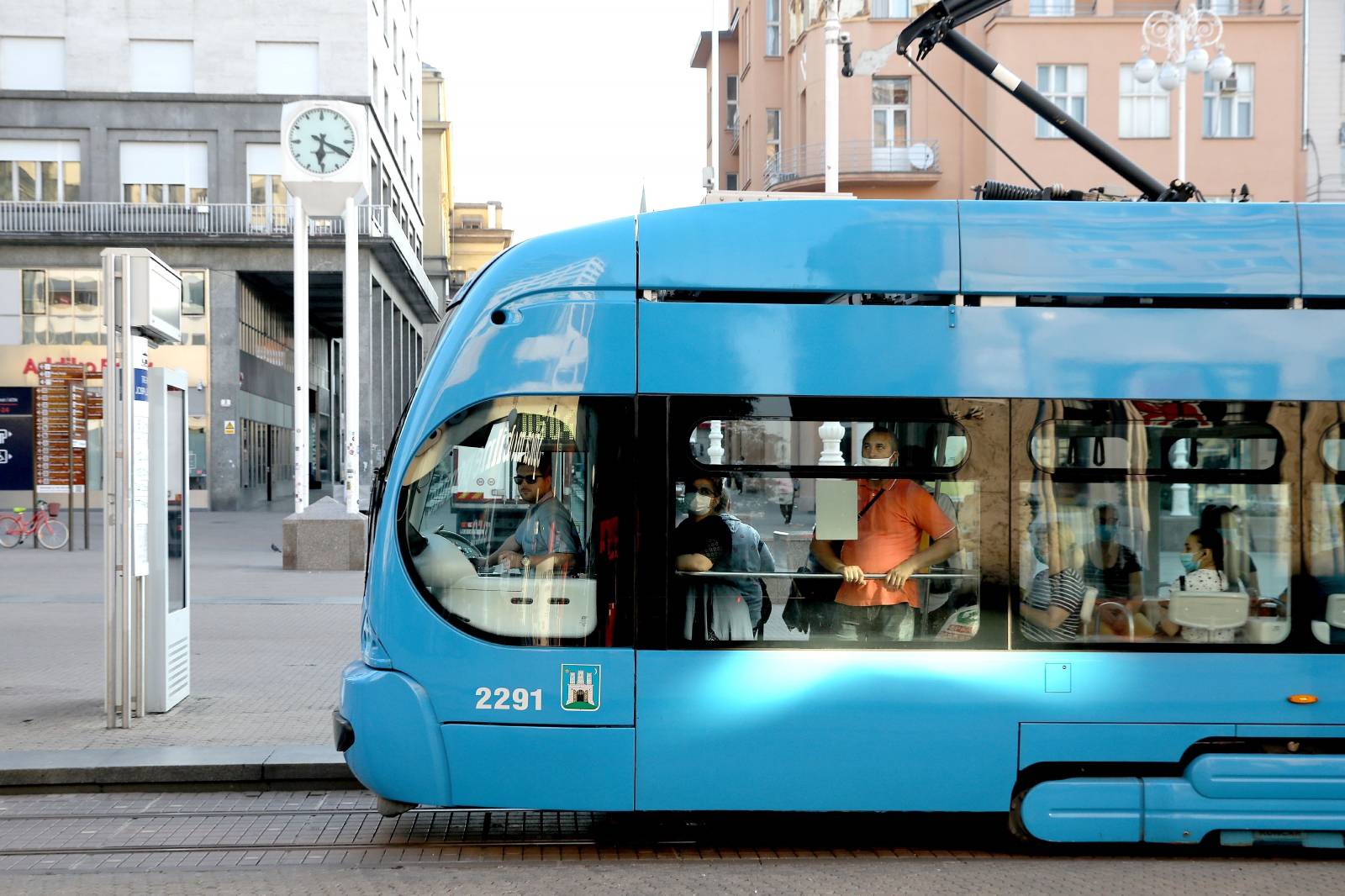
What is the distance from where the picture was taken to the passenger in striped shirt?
231 inches

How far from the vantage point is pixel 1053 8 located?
110 feet

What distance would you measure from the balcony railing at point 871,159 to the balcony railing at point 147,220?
13.0m

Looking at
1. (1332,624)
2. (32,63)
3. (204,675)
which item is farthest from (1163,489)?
(32,63)

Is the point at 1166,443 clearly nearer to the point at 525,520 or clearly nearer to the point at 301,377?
the point at 525,520

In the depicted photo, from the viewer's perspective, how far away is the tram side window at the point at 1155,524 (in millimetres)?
5891

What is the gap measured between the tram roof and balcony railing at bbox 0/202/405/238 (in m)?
32.9

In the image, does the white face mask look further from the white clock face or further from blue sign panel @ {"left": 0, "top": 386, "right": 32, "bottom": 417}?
blue sign panel @ {"left": 0, "top": 386, "right": 32, "bottom": 417}

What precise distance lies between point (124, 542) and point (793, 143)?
3194 centimetres

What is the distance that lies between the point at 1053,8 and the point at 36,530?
2609 cm

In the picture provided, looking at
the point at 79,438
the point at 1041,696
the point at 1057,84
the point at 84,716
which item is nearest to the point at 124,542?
the point at 84,716

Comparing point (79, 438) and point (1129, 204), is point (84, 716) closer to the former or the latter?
point (1129, 204)

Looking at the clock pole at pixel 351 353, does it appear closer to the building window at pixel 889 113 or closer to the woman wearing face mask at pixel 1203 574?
the woman wearing face mask at pixel 1203 574

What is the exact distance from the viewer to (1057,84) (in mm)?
33812

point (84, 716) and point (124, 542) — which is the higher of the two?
point (124, 542)
